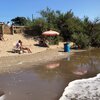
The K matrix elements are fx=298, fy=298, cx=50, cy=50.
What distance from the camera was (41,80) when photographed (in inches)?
561

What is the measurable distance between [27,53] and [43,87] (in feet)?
42.2

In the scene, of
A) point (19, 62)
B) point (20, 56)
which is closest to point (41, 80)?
point (19, 62)

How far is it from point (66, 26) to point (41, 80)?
2226cm

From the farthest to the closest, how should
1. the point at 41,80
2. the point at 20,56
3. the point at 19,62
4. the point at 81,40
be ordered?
the point at 81,40
the point at 20,56
the point at 19,62
the point at 41,80

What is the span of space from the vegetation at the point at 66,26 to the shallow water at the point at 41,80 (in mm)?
15099

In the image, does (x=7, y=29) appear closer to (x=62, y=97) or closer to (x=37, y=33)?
(x=37, y=33)

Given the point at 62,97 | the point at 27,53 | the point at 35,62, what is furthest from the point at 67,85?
the point at 27,53

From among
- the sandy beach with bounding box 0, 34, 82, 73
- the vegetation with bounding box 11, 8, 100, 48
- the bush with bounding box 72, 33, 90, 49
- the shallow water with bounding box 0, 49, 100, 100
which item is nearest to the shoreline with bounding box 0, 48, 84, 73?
the sandy beach with bounding box 0, 34, 82, 73

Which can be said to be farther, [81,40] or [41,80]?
[81,40]

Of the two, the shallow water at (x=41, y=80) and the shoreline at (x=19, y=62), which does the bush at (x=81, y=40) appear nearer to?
the shoreline at (x=19, y=62)

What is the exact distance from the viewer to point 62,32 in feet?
118

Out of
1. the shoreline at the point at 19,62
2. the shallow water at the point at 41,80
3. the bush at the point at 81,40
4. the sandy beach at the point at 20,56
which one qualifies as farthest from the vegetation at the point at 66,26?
the shallow water at the point at 41,80

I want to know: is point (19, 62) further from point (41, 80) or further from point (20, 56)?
point (41, 80)

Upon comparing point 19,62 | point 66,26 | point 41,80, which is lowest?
point 41,80
